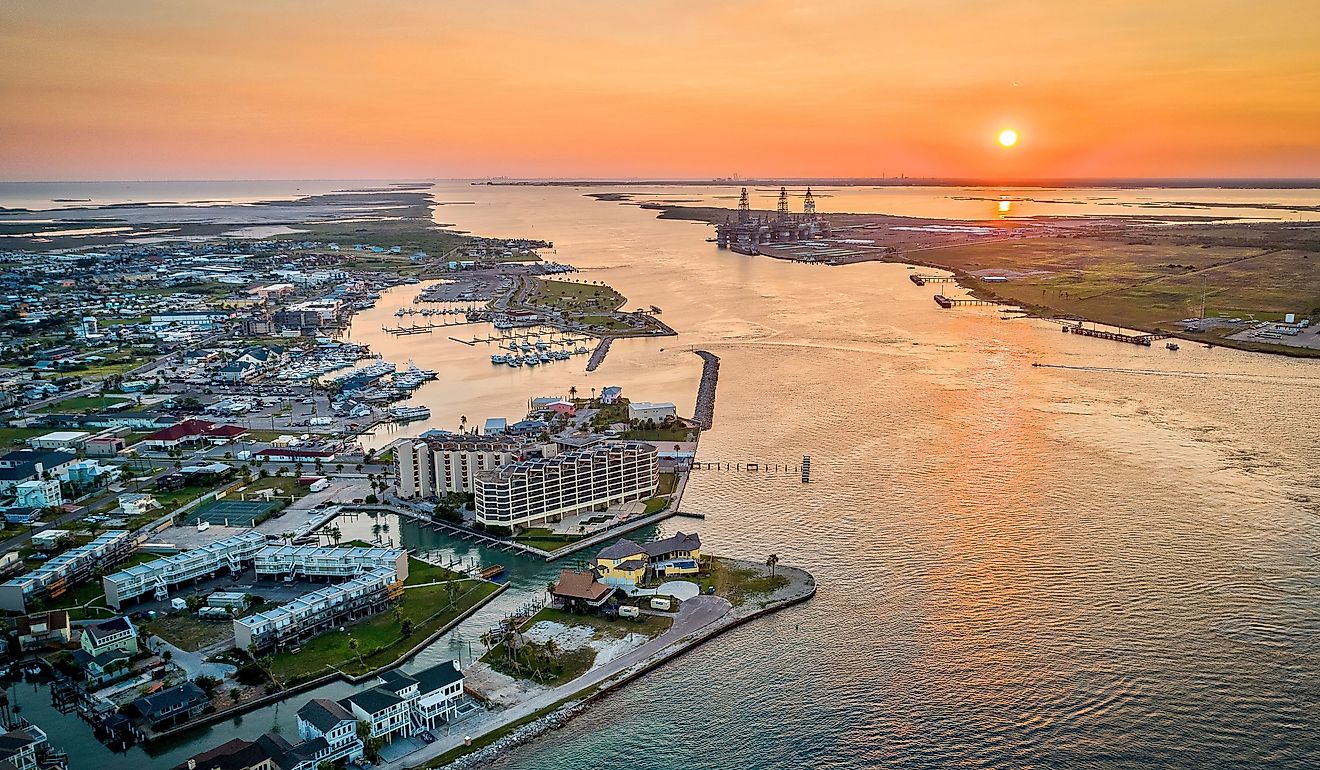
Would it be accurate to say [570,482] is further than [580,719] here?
Yes

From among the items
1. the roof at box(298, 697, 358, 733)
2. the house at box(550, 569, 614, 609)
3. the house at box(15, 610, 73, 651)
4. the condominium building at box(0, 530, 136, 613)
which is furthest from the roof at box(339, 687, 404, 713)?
the condominium building at box(0, 530, 136, 613)

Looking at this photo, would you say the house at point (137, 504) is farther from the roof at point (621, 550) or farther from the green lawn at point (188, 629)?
the roof at point (621, 550)

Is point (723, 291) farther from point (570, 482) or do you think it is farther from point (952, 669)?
point (952, 669)

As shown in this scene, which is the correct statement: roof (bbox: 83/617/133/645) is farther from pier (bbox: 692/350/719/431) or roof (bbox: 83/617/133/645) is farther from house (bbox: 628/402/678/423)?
pier (bbox: 692/350/719/431)

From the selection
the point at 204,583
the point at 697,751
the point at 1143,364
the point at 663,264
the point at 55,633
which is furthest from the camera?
the point at 663,264

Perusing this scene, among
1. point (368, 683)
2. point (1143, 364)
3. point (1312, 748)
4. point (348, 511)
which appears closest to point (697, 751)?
point (368, 683)

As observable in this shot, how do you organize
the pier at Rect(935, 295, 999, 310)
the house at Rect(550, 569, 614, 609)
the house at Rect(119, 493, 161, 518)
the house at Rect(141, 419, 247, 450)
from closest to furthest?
the house at Rect(550, 569, 614, 609) < the house at Rect(119, 493, 161, 518) < the house at Rect(141, 419, 247, 450) < the pier at Rect(935, 295, 999, 310)

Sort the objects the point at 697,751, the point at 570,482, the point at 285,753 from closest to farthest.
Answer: the point at 285,753
the point at 697,751
the point at 570,482
